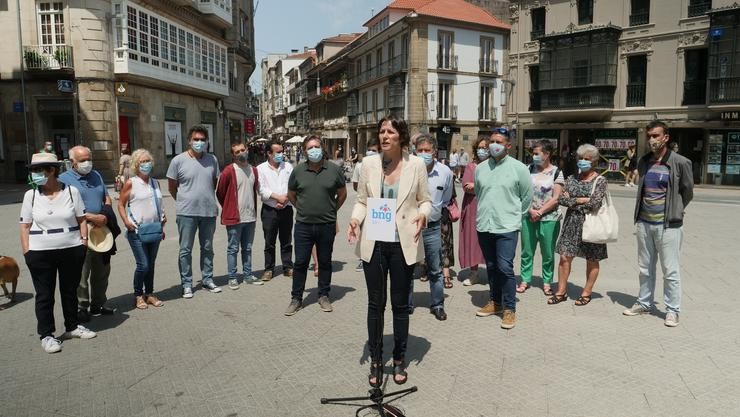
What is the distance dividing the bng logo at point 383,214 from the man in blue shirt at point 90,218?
306cm

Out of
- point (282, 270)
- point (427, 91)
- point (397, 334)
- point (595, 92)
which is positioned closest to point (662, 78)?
point (595, 92)

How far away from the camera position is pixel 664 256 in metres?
5.45

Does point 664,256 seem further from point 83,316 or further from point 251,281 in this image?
point 83,316

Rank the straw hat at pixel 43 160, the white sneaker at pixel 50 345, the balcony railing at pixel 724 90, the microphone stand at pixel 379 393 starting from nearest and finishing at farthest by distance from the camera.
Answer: the microphone stand at pixel 379 393, the straw hat at pixel 43 160, the white sneaker at pixel 50 345, the balcony railing at pixel 724 90

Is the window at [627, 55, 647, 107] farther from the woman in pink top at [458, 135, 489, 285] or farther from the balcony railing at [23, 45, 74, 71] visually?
the balcony railing at [23, 45, 74, 71]

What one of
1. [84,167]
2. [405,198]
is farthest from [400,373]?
[84,167]

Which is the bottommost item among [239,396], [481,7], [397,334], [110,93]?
[239,396]

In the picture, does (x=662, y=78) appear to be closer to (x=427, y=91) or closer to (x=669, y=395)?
(x=427, y=91)

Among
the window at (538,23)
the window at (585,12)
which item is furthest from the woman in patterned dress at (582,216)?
the window at (538,23)

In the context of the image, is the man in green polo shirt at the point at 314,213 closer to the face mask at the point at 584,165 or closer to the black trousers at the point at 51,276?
the black trousers at the point at 51,276

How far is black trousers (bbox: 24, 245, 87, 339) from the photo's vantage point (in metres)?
4.78

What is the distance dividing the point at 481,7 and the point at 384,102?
1265cm

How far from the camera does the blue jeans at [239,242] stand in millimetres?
7102

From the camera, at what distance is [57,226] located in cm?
483
